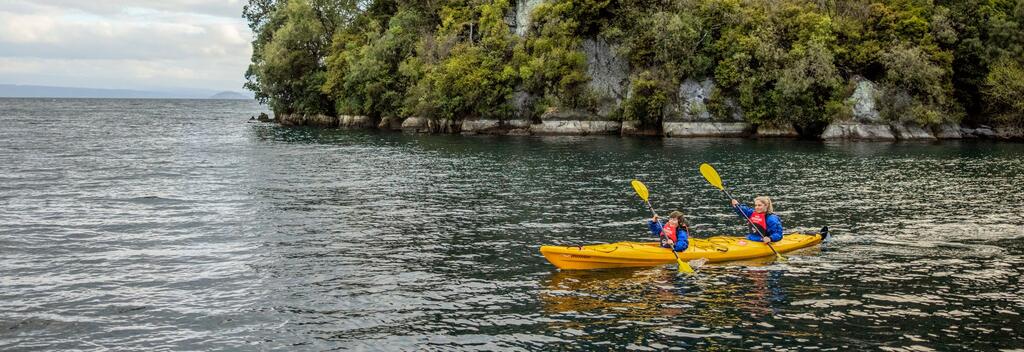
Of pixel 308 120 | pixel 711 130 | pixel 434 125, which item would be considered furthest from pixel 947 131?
pixel 308 120

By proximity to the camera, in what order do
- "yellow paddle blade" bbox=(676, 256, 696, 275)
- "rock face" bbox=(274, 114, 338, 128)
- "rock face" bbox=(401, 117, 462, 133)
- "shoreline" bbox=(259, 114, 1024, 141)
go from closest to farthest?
"yellow paddle blade" bbox=(676, 256, 696, 275) < "shoreline" bbox=(259, 114, 1024, 141) < "rock face" bbox=(401, 117, 462, 133) < "rock face" bbox=(274, 114, 338, 128)

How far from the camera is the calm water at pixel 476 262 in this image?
1469 cm

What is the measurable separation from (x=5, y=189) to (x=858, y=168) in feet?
144

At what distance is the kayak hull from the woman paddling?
0.27 metres

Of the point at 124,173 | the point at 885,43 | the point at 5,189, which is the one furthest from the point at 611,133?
the point at 5,189

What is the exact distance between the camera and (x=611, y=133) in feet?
251

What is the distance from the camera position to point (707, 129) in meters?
72.6

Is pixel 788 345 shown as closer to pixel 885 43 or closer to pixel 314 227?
pixel 314 227

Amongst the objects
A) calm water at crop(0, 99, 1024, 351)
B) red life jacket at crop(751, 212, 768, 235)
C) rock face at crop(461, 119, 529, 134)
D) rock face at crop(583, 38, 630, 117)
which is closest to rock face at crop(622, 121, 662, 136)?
rock face at crop(583, 38, 630, 117)

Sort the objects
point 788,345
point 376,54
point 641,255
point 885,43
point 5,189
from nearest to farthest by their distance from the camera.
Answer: point 788,345, point 641,255, point 5,189, point 885,43, point 376,54

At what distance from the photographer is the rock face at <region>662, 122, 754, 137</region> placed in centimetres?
7206

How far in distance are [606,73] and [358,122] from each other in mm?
30888

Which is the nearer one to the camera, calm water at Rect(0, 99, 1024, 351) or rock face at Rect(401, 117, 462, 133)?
calm water at Rect(0, 99, 1024, 351)

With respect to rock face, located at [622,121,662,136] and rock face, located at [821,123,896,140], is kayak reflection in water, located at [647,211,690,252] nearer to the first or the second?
rock face, located at [821,123,896,140]
